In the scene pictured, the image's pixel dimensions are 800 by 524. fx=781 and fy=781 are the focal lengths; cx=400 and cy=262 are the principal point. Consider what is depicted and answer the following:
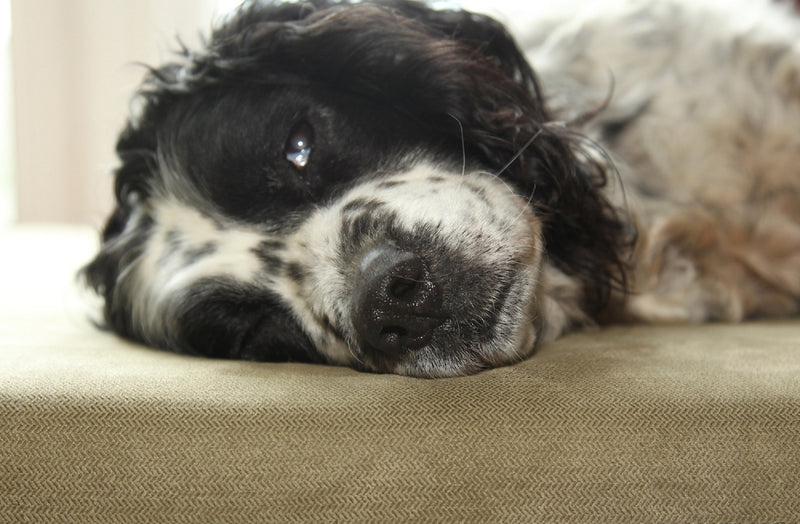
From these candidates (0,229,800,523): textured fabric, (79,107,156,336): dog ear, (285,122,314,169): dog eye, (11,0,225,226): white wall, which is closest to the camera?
(0,229,800,523): textured fabric

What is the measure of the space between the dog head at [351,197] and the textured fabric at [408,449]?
25 centimetres

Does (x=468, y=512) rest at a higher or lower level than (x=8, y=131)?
higher

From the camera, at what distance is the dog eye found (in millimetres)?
1679

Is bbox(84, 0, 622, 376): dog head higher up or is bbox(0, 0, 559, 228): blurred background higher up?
bbox(84, 0, 622, 376): dog head

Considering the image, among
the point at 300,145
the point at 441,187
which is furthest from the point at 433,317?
the point at 300,145

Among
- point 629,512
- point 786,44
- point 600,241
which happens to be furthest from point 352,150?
point 786,44

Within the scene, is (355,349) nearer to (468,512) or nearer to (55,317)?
(468,512)

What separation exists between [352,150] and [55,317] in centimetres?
103

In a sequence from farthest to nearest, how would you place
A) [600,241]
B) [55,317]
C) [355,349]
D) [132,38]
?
[132,38] → [55,317] → [600,241] → [355,349]

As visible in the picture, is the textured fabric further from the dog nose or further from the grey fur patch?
the grey fur patch

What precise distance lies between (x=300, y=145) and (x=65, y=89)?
553 cm

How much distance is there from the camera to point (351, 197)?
1.62 m

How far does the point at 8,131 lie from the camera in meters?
6.62

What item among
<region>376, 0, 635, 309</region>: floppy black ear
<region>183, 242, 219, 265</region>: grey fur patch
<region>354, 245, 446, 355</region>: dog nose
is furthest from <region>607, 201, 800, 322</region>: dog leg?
<region>183, 242, 219, 265</region>: grey fur patch
